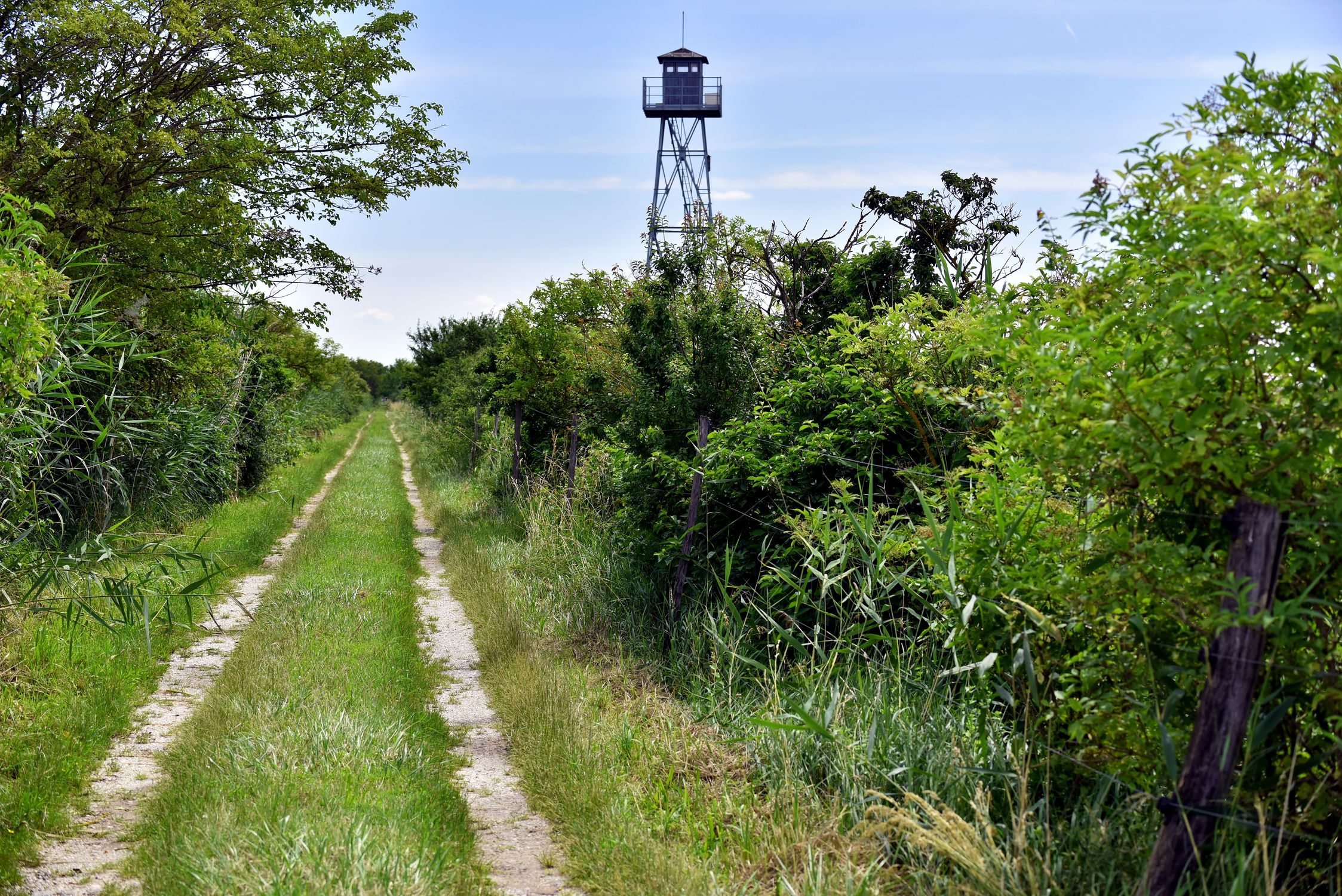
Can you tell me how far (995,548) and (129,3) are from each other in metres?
11.9

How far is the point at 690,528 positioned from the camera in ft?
22.8

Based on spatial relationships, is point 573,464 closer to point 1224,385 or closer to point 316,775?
point 316,775

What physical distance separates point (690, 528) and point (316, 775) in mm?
3078

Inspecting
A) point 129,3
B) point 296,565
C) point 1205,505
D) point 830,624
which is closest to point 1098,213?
point 1205,505

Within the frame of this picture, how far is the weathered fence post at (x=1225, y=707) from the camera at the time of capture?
9.03ft

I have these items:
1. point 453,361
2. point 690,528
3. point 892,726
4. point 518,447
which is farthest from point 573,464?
point 453,361

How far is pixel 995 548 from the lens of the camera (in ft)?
12.9

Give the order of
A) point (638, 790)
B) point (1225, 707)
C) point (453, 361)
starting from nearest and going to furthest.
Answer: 1. point (1225, 707)
2. point (638, 790)
3. point (453, 361)

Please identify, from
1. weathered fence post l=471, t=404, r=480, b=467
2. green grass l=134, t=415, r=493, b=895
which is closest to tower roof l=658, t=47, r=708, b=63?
weathered fence post l=471, t=404, r=480, b=467

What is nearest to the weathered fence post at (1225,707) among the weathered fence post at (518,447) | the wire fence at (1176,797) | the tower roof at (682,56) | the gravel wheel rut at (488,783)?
the wire fence at (1176,797)

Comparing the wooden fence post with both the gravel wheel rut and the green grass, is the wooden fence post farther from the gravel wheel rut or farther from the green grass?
the green grass

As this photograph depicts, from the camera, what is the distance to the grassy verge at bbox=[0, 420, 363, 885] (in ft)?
15.7

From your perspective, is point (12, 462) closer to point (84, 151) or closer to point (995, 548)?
point (995, 548)

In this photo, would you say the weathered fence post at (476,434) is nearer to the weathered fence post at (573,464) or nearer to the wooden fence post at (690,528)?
the weathered fence post at (573,464)
